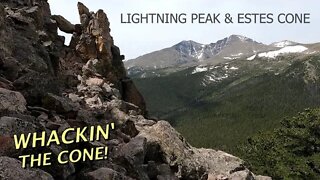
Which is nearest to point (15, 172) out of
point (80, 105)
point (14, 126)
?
point (14, 126)

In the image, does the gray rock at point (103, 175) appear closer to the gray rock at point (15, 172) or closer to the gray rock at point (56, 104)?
the gray rock at point (15, 172)

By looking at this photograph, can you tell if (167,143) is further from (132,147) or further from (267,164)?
(267,164)

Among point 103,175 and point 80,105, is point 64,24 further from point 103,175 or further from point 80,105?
point 103,175

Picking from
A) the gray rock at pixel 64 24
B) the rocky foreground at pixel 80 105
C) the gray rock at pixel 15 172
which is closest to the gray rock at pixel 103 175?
the rocky foreground at pixel 80 105

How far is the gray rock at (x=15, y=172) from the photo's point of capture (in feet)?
49.0

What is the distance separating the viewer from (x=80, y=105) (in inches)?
1210

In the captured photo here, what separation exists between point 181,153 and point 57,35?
21889 millimetres

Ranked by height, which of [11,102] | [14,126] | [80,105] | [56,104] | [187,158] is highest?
[11,102]

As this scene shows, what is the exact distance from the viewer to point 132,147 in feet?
76.8

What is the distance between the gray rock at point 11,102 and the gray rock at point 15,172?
437cm

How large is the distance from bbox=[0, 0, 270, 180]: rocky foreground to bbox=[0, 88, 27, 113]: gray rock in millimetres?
47

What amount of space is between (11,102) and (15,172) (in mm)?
5816

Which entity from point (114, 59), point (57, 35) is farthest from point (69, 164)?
point (114, 59)

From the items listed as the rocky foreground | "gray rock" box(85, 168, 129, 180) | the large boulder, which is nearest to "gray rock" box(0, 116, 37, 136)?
the rocky foreground
